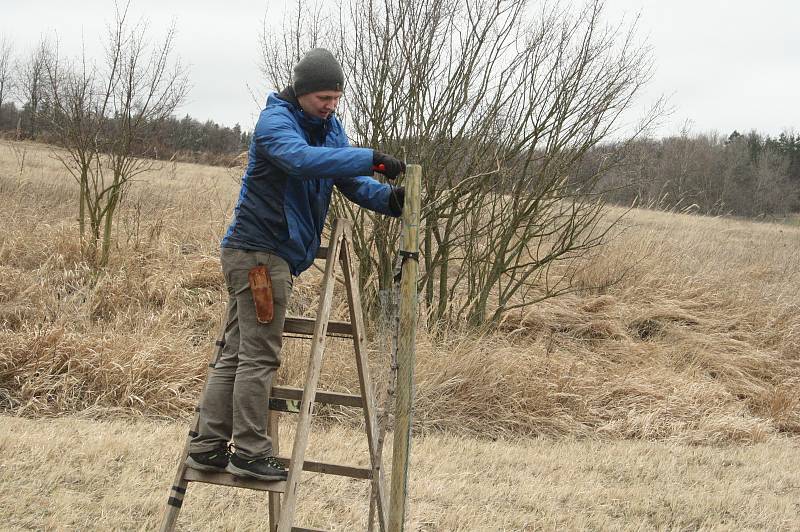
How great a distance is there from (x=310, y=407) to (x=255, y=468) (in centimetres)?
33

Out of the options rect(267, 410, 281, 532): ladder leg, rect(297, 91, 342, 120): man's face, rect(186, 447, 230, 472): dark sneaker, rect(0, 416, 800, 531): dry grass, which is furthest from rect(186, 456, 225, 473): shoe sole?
rect(297, 91, 342, 120): man's face

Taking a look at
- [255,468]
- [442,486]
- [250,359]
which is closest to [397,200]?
[250,359]

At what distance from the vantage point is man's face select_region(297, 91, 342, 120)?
3010mm

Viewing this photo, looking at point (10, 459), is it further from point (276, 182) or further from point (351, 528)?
point (276, 182)

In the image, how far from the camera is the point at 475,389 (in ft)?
23.5

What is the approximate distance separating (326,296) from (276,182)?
51 cm

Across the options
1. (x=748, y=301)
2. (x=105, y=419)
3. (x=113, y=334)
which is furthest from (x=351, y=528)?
(x=748, y=301)

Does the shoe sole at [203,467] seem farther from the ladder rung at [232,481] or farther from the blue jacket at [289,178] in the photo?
the blue jacket at [289,178]

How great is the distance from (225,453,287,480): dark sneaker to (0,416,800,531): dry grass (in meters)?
1.30

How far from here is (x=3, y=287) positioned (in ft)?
27.3

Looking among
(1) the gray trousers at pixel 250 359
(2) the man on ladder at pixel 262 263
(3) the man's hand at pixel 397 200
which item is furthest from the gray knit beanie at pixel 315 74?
(1) the gray trousers at pixel 250 359

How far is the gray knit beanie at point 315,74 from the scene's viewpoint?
296 cm

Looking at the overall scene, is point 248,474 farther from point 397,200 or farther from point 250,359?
point 397,200

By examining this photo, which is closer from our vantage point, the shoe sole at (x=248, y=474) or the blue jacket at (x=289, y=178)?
the blue jacket at (x=289, y=178)
